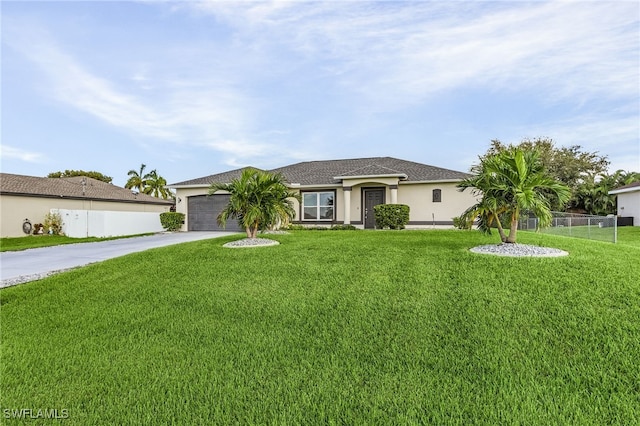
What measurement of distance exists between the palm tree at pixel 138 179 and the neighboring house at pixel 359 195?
83.6 ft

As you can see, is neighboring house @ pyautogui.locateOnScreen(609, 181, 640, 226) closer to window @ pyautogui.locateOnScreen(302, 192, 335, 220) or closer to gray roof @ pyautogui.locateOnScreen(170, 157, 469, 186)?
gray roof @ pyautogui.locateOnScreen(170, 157, 469, 186)

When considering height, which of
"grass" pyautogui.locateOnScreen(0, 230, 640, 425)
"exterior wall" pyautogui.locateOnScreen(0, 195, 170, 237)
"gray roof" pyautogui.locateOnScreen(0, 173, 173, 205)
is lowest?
"grass" pyautogui.locateOnScreen(0, 230, 640, 425)

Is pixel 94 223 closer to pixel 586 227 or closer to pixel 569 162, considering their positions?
pixel 586 227

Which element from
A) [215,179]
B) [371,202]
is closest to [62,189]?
[215,179]

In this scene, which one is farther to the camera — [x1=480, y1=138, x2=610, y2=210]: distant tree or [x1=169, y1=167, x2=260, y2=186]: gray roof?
[x1=480, y1=138, x2=610, y2=210]: distant tree

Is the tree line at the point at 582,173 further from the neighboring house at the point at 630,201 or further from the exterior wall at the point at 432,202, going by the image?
the exterior wall at the point at 432,202

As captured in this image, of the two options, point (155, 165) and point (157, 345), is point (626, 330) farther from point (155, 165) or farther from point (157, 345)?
point (155, 165)

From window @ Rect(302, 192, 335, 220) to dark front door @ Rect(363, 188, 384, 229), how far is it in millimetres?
2008

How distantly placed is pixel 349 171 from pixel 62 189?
18.9 metres

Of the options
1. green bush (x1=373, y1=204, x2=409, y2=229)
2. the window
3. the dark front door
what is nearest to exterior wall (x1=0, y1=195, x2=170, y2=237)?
the window

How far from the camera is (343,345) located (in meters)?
4.05

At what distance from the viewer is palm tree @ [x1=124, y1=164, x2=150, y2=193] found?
142 ft

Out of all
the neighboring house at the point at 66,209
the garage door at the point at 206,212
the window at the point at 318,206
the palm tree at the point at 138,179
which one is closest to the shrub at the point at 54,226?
the neighboring house at the point at 66,209

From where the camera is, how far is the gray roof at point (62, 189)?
19953 millimetres
